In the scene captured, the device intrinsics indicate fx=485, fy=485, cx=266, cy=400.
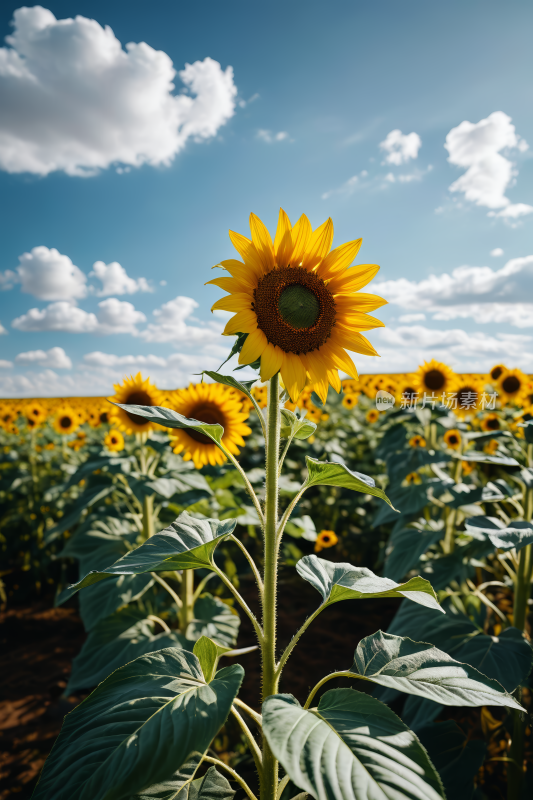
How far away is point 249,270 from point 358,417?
685cm

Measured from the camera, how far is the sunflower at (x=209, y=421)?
2789 mm

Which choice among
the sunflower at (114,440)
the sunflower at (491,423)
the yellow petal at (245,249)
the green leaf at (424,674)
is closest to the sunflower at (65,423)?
the sunflower at (114,440)

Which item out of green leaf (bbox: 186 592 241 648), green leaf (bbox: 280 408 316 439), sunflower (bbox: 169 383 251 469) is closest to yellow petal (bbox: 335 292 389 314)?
green leaf (bbox: 280 408 316 439)

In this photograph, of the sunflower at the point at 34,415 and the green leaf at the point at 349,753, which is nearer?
the green leaf at the point at 349,753

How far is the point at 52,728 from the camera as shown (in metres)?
3.05

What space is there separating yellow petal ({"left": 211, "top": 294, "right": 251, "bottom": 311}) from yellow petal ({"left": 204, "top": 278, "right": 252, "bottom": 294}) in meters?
0.02

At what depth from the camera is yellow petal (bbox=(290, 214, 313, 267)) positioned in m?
1.40

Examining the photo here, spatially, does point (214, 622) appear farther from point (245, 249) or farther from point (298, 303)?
point (245, 249)

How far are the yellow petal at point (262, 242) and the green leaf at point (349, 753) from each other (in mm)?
1087

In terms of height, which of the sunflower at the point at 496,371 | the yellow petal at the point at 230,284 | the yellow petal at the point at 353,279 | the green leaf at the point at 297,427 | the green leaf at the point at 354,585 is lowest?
the green leaf at the point at 354,585

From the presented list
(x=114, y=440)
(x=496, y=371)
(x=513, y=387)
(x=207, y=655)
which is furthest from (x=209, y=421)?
(x=496, y=371)

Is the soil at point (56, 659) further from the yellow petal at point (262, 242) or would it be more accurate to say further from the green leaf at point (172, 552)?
the yellow petal at point (262, 242)

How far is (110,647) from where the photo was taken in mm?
2357

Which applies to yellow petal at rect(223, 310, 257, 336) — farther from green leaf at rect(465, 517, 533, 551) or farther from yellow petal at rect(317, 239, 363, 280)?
green leaf at rect(465, 517, 533, 551)
